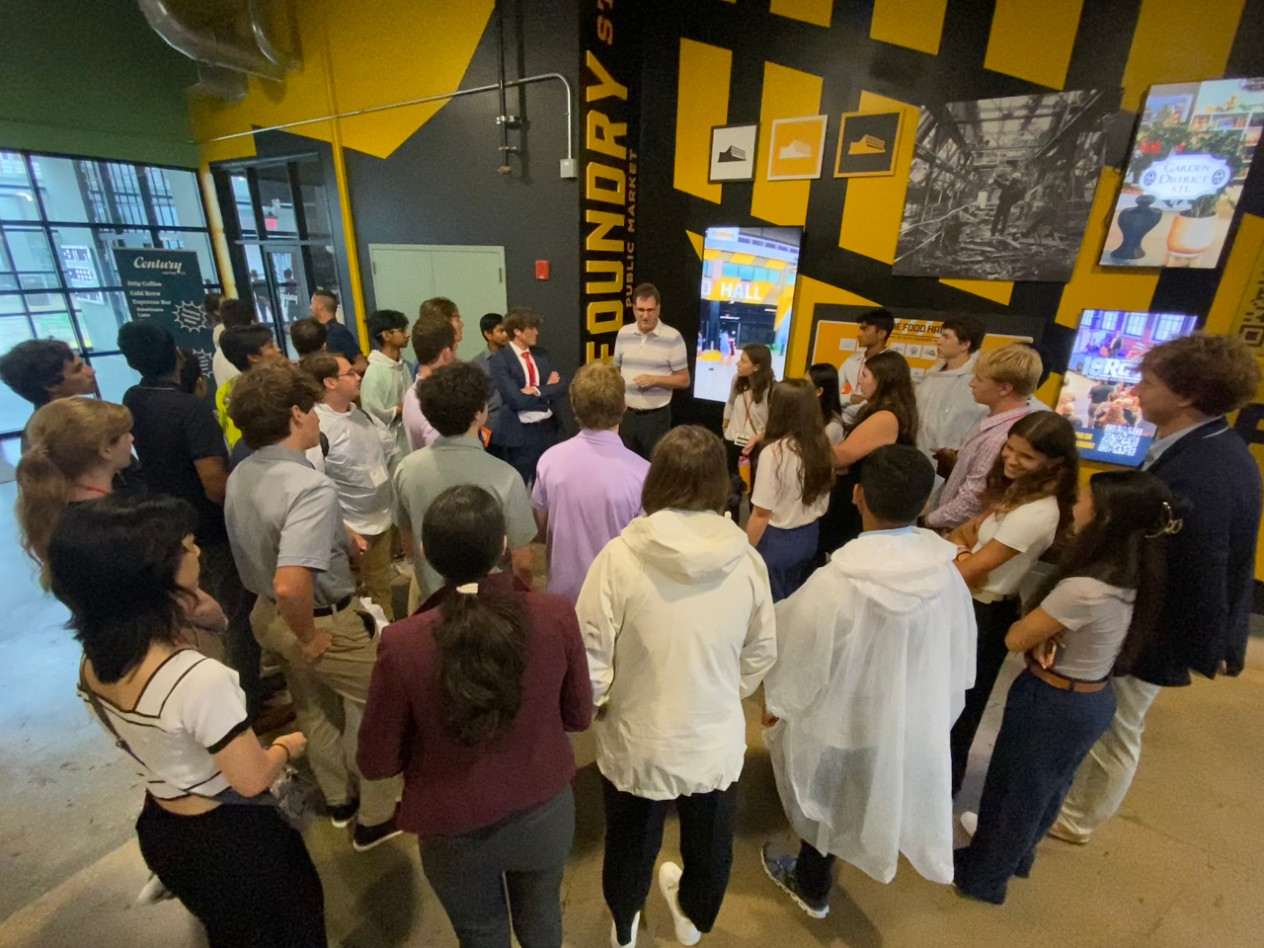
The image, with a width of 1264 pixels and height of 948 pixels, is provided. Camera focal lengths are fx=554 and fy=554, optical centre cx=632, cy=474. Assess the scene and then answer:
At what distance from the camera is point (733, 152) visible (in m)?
4.18

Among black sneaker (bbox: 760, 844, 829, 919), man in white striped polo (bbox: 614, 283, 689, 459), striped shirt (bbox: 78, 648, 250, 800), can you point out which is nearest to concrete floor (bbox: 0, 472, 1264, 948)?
black sneaker (bbox: 760, 844, 829, 919)

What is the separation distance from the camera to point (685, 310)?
480cm

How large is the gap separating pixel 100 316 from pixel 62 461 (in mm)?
6901

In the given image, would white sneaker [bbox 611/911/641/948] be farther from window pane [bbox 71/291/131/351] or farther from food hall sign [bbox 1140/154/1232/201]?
window pane [bbox 71/291/131/351]

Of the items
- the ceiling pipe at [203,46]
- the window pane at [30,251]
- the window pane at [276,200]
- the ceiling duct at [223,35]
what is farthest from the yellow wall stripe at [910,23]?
the window pane at [30,251]

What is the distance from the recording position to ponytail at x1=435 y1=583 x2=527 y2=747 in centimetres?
95

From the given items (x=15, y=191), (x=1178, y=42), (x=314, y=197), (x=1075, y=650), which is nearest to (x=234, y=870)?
(x=1075, y=650)

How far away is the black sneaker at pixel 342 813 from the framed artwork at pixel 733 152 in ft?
14.7

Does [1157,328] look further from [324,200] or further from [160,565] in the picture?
[324,200]

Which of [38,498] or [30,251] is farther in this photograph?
[30,251]

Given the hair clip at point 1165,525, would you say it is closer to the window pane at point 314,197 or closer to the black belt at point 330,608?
the black belt at point 330,608

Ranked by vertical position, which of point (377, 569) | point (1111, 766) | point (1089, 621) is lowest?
point (1111, 766)

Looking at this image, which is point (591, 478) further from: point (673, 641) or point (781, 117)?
point (781, 117)

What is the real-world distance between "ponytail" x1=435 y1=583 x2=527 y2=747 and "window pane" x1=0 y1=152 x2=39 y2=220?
26.1 ft
